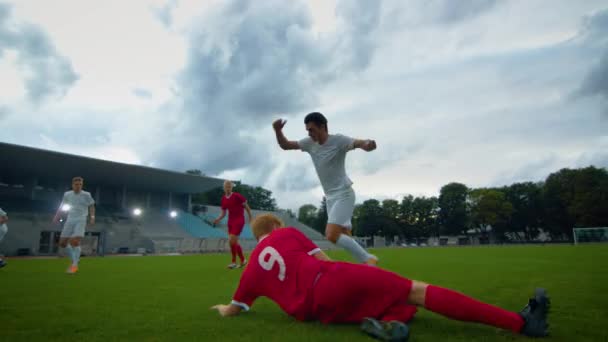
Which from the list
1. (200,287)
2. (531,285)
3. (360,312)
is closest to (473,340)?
(360,312)

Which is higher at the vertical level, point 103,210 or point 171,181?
point 171,181

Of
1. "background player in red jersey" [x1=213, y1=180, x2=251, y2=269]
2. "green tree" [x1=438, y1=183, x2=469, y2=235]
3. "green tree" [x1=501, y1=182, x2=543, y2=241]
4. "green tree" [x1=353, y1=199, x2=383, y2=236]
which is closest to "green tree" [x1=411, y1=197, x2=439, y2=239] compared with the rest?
"green tree" [x1=438, y1=183, x2=469, y2=235]

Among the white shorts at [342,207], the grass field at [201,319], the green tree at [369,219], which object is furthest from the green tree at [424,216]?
the white shorts at [342,207]

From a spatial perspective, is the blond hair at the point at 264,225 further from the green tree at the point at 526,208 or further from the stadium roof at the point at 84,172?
the green tree at the point at 526,208

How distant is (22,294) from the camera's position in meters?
4.87

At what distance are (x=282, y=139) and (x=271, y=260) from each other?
2.34 metres

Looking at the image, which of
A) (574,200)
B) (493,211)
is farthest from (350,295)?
(493,211)

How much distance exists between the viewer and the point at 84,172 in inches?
1421

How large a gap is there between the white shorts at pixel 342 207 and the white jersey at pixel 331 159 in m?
0.08

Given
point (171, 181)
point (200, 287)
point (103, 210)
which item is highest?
point (171, 181)

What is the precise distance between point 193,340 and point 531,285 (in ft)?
15.9

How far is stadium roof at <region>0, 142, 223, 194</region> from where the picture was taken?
30672mm

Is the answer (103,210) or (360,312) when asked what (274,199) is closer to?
(103,210)

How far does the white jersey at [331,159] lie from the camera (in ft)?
15.8
